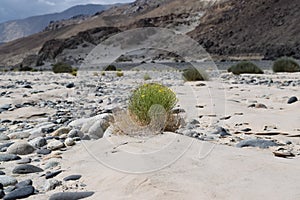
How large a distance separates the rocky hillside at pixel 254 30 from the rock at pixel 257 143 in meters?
44.6

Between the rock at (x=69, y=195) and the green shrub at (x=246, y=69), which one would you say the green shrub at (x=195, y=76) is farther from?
the rock at (x=69, y=195)

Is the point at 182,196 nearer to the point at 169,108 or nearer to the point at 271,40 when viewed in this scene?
the point at 169,108

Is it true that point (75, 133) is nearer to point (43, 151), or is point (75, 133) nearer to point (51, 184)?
point (43, 151)

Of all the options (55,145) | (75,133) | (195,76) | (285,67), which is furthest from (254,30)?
(55,145)

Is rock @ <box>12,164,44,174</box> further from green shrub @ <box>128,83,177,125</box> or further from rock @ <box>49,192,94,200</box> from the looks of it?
green shrub @ <box>128,83,177,125</box>

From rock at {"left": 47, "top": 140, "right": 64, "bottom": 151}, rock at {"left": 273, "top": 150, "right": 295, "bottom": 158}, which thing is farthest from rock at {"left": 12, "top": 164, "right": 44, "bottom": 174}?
rock at {"left": 273, "top": 150, "right": 295, "bottom": 158}

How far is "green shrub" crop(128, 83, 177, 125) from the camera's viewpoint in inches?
211

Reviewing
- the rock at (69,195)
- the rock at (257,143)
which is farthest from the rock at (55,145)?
the rock at (257,143)

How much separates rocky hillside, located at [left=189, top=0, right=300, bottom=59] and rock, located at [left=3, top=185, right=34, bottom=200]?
4656 cm

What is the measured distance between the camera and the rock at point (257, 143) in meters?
4.78

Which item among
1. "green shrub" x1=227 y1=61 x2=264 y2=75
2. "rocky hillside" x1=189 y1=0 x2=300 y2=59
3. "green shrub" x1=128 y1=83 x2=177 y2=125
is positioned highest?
"rocky hillside" x1=189 y1=0 x2=300 y2=59

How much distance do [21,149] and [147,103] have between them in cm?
156

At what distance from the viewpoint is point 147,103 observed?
5.42 meters

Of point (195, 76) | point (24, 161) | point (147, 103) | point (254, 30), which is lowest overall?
point (24, 161)
